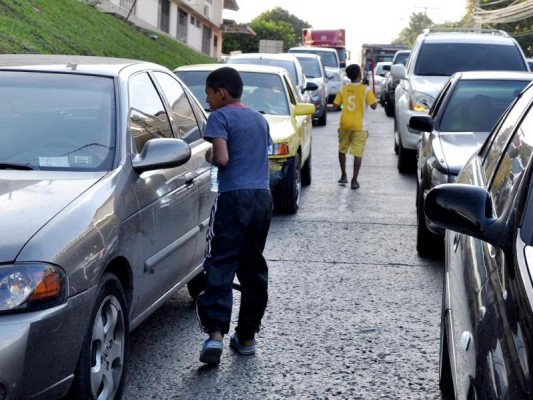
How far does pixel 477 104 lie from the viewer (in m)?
10.6

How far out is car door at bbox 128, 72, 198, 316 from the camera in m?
5.46

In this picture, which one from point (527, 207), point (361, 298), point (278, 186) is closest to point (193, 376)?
point (361, 298)

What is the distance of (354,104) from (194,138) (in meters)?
7.31

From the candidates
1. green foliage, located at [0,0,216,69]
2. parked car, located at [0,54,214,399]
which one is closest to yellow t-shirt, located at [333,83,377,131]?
green foliage, located at [0,0,216,69]

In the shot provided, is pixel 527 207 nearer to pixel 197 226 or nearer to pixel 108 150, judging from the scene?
pixel 108 150

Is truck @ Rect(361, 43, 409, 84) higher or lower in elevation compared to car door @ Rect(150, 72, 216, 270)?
lower

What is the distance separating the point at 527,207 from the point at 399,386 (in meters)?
2.47

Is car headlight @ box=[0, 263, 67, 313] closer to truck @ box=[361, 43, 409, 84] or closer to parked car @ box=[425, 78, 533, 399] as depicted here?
parked car @ box=[425, 78, 533, 399]

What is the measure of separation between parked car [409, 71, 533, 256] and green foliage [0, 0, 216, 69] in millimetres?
7722

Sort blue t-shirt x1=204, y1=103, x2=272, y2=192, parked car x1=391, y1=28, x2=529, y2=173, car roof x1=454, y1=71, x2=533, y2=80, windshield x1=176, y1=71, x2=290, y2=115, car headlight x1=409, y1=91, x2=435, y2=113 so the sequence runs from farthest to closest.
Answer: parked car x1=391, y1=28, x2=529, y2=173, car headlight x1=409, y1=91, x2=435, y2=113, windshield x1=176, y1=71, x2=290, y2=115, car roof x1=454, y1=71, x2=533, y2=80, blue t-shirt x1=204, y1=103, x2=272, y2=192

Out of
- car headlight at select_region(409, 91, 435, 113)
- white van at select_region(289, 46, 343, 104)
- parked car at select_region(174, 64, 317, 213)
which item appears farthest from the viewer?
white van at select_region(289, 46, 343, 104)

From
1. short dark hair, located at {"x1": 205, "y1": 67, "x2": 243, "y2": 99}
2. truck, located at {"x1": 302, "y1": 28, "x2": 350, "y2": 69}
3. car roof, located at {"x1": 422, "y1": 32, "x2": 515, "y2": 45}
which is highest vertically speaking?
short dark hair, located at {"x1": 205, "y1": 67, "x2": 243, "y2": 99}

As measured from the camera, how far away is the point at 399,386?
18.5 feet

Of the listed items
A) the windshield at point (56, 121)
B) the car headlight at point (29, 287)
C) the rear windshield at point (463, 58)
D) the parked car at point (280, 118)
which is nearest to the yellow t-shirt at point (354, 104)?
the parked car at point (280, 118)
